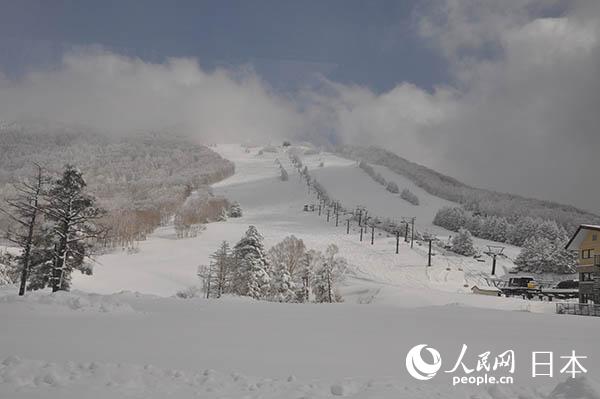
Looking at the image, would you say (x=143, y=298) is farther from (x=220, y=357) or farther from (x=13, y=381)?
(x=13, y=381)

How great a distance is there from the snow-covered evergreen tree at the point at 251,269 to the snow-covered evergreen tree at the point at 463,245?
6598 cm

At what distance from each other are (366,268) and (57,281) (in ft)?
190

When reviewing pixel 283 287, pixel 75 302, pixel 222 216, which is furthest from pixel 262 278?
pixel 222 216

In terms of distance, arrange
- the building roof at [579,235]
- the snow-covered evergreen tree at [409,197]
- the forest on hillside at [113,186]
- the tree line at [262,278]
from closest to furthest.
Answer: the building roof at [579,235] < the tree line at [262,278] < the forest on hillside at [113,186] < the snow-covered evergreen tree at [409,197]

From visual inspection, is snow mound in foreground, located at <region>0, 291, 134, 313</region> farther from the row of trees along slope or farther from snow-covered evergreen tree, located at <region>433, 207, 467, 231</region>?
snow-covered evergreen tree, located at <region>433, 207, 467, 231</region>

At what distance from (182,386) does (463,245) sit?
10297cm

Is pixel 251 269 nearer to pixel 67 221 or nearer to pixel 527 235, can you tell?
pixel 67 221

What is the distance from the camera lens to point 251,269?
156ft

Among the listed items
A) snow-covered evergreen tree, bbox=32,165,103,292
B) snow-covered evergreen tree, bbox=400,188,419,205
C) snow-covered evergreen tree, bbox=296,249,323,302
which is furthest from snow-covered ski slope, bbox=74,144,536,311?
snow-covered evergreen tree, bbox=400,188,419,205

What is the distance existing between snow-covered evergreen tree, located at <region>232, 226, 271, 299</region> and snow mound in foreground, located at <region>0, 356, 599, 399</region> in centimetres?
3775

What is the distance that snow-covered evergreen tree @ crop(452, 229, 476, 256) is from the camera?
4013 inches

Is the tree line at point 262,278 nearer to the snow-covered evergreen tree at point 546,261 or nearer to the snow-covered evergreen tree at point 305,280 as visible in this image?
the snow-covered evergreen tree at point 305,280

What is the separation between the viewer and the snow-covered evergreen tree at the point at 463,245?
102 metres

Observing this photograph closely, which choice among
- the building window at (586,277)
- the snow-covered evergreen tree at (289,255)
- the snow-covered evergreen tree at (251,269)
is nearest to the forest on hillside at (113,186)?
the snow-covered evergreen tree at (251,269)
